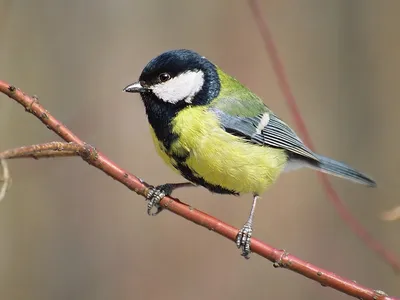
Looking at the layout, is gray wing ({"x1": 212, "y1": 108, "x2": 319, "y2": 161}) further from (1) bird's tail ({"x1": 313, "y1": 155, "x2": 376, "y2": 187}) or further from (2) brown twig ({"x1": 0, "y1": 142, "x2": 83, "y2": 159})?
(2) brown twig ({"x1": 0, "y1": 142, "x2": 83, "y2": 159})

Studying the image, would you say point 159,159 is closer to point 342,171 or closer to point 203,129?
point 342,171

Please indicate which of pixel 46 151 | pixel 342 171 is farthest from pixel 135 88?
pixel 342 171

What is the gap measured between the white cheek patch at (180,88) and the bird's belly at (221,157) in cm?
10

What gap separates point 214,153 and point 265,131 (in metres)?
0.40

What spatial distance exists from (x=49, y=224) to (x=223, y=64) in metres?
1.56

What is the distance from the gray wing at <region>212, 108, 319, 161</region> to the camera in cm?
201

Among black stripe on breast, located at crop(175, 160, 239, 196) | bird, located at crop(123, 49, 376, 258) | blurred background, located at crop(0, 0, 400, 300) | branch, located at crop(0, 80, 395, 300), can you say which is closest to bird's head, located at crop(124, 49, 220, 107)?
bird, located at crop(123, 49, 376, 258)

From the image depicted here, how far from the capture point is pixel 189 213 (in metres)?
1.58

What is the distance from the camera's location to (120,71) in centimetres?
368

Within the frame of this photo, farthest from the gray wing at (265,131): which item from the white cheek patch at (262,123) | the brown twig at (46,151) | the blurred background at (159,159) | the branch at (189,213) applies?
the blurred background at (159,159)

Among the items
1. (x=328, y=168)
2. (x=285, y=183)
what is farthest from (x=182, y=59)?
(x=285, y=183)

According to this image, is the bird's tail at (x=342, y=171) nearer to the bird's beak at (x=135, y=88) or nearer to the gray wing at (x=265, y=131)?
the gray wing at (x=265, y=131)

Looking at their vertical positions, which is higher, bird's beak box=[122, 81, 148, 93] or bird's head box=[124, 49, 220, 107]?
bird's head box=[124, 49, 220, 107]

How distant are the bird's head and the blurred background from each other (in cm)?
113
